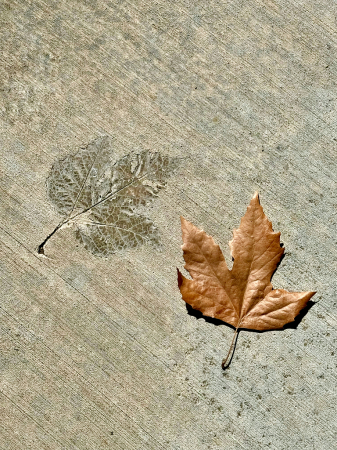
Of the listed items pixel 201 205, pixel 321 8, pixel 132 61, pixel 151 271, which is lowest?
pixel 151 271

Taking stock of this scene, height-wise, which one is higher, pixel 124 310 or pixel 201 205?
pixel 201 205

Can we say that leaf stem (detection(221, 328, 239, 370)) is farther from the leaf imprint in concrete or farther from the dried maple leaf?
the leaf imprint in concrete

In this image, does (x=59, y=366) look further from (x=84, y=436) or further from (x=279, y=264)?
(x=279, y=264)

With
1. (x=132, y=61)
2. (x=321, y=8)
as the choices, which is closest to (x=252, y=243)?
(x=132, y=61)

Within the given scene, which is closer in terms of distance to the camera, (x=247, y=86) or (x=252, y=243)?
(x=252, y=243)

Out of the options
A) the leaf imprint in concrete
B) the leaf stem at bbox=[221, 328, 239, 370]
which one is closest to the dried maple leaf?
the leaf stem at bbox=[221, 328, 239, 370]

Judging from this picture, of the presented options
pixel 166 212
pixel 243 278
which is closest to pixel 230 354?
pixel 243 278
